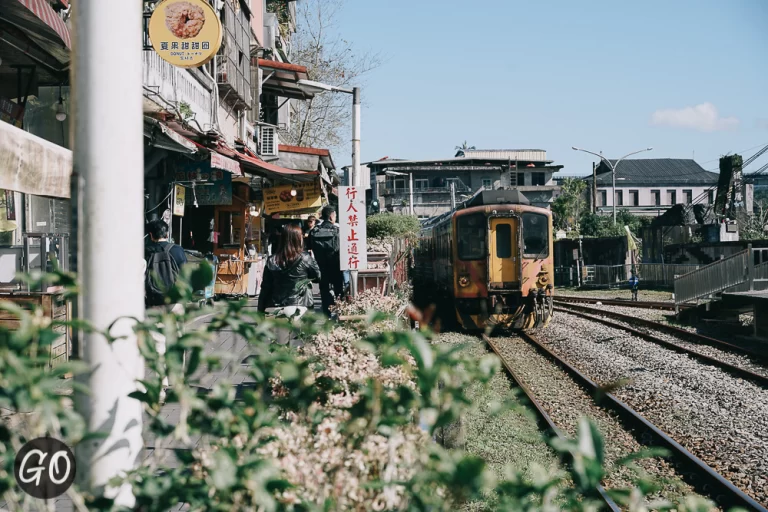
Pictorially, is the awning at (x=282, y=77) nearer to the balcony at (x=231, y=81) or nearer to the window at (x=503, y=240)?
the balcony at (x=231, y=81)

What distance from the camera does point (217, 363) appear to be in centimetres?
206

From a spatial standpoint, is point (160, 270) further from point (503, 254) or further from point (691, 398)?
point (503, 254)

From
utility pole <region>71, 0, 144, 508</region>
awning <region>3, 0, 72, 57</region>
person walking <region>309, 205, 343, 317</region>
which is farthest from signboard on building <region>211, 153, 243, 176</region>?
utility pole <region>71, 0, 144, 508</region>

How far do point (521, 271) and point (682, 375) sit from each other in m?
5.16

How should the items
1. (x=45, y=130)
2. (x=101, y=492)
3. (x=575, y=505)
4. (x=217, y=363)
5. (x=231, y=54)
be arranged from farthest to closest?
(x=231, y=54) → (x=45, y=130) → (x=101, y=492) → (x=217, y=363) → (x=575, y=505)

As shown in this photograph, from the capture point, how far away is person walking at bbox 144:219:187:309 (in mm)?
7008

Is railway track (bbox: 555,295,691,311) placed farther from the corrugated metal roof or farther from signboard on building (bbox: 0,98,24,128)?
the corrugated metal roof

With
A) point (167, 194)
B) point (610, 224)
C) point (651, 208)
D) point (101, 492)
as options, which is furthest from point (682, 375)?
point (651, 208)

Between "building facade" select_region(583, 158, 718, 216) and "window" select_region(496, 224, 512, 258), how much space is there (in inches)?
2503

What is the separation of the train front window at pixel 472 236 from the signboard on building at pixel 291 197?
169 inches

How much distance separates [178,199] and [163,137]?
331cm

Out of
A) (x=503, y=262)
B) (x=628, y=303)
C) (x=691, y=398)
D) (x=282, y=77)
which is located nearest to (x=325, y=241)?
(x=691, y=398)

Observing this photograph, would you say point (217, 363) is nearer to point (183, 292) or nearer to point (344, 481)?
point (183, 292)

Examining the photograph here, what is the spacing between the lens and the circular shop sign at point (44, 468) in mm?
2117
